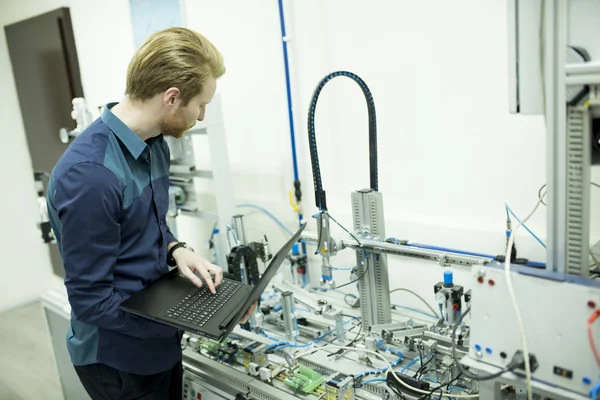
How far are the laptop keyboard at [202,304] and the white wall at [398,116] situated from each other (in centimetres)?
101

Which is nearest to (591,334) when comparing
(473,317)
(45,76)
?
(473,317)

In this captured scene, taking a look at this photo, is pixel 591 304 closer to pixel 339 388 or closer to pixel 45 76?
pixel 339 388

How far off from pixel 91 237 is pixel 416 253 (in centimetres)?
94

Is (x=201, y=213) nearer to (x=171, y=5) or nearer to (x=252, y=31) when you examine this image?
(x=252, y=31)

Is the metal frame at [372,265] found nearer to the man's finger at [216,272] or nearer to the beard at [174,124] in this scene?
the man's finger at [216,272]

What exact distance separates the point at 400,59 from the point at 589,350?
4.87ft

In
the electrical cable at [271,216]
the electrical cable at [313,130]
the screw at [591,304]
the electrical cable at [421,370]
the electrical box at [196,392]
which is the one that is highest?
the electrical cable at [313,130]

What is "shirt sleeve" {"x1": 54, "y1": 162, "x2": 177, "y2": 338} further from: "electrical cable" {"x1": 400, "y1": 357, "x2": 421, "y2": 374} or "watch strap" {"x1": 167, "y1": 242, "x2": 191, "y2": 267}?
"electrical cable" {"x1": 400, "y1": 357, "x2": 421, "y2": 374}

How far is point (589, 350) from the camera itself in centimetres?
92

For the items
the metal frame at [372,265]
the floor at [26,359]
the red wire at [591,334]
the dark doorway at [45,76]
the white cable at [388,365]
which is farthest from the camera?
the dark doorway at [45,76]

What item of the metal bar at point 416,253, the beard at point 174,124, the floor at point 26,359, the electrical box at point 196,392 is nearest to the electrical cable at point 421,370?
the metal bar at point 416,253

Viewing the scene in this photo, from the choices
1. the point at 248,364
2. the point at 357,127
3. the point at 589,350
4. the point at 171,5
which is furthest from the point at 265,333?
the point at 171,5

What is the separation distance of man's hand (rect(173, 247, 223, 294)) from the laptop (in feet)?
0.07

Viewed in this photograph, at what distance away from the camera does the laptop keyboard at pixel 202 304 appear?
133 cm
